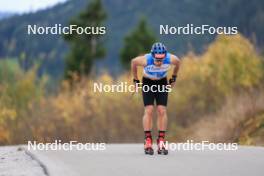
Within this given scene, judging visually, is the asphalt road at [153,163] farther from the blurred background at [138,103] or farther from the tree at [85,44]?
the tree at [85,44]

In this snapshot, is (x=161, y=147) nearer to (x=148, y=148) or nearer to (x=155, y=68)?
(x=148, y=148)

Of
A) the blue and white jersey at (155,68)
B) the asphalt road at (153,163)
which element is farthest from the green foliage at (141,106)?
the blue and white jersey at (155,68)

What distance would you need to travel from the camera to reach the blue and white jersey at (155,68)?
424 inches

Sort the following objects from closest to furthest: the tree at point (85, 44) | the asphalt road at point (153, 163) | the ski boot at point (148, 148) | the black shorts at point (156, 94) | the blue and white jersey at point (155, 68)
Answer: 1. the asphalt road at point (153, 163)
2. the blue and white jersey at point (155, 68)
3. the black shorts at point (156, 94)
4. the ski boot at point (148, 148)
5. the tree at point (85, 44)

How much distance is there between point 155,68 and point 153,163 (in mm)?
1660

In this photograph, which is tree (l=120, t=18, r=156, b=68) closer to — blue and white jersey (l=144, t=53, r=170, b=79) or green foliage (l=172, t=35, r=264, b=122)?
green foliage (l=172, t=35, r=264, b=122)

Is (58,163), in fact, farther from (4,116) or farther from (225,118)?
(4,116)

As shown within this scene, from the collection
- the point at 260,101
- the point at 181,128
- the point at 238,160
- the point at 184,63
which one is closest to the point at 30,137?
the point at 181,128

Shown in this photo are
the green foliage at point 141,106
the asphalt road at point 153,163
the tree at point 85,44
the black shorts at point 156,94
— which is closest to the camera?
the asphalt road at point 153,163

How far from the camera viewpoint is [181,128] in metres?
19.8

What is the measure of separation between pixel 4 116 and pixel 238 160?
9.69m

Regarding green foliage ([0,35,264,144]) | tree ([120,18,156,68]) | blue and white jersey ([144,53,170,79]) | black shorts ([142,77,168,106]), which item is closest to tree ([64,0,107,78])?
tree ([120,18,156,68])

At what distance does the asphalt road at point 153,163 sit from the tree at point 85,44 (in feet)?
145

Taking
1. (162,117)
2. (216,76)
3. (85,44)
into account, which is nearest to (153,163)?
(162,117)
